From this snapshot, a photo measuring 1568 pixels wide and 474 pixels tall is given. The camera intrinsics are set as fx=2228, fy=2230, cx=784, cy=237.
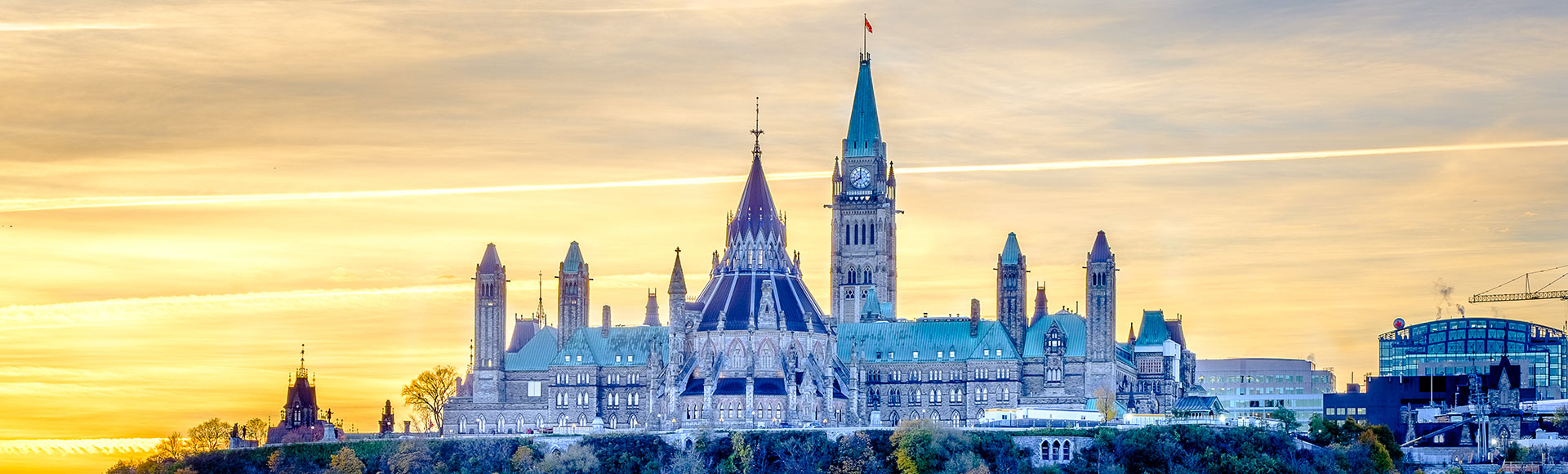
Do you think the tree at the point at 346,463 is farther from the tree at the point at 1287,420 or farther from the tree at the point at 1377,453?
the tree at the point at 1377,453

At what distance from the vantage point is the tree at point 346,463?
631 feet

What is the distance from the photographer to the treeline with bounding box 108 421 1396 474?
17688cm

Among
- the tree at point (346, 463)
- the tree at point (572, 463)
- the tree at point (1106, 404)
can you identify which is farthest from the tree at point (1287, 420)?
the tree at point (346, 463)

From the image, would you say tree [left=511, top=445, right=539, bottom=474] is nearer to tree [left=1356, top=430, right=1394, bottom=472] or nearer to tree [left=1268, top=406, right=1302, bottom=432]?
tree [left=1268, top=406, right=1302, bottom=432]

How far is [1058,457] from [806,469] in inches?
814

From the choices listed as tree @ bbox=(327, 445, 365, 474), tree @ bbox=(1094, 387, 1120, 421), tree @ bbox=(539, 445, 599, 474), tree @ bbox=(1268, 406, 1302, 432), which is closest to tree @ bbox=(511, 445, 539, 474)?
tree @ bbox=(539, 445, 599, 474)

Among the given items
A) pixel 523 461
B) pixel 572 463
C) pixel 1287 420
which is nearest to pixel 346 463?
pixel 523 461

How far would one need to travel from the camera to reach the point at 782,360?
200 m

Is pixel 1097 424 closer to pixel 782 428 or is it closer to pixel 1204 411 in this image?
pixel 1204 411

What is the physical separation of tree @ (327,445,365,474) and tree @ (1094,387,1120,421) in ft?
211

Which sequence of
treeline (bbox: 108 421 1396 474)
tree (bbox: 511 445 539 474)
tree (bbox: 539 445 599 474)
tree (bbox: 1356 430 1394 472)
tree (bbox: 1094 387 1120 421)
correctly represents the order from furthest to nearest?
tree (bbox: 1094 387 1120 421) → tree (bbox: 511 445 539 474) → tree (bbox: 539 445 599 474) → tree (bbox: 1356 430 1394 472) → treeline (bbox: 108 421 1396 474)

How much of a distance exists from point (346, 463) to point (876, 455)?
154 ft

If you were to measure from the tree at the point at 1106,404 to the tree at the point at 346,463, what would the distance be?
64.3 m

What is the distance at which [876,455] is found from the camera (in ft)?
596
